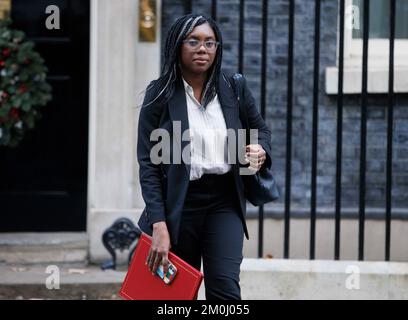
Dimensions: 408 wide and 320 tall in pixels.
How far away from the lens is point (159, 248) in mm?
4457

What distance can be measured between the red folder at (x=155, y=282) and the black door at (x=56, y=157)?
3.52 meters

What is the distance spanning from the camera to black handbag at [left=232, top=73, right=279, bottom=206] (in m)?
4.72

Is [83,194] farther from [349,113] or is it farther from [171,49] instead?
[171,49]

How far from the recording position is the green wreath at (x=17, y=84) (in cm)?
730

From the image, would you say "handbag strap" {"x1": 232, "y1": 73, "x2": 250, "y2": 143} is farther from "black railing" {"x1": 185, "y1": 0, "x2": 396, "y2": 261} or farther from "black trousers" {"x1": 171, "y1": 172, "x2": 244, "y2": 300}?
"black railing" {"x1": 185, "y1": 0, "x2": 396, "y2": 261}

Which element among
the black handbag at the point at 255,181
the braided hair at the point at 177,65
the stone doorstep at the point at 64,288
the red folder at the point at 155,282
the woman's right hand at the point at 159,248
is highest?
the braided hair at the point at 177,65

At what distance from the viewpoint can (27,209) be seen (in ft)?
26.5

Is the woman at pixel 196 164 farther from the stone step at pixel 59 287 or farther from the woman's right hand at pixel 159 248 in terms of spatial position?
the stone step at pixel 59 287

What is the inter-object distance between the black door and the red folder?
11.5ft

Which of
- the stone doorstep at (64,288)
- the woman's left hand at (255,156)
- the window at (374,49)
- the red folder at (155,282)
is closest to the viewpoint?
the red folder at (155,282)

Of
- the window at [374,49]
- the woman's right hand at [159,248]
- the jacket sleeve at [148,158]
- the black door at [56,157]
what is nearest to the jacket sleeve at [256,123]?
the jacket sleeve at [148,158]
